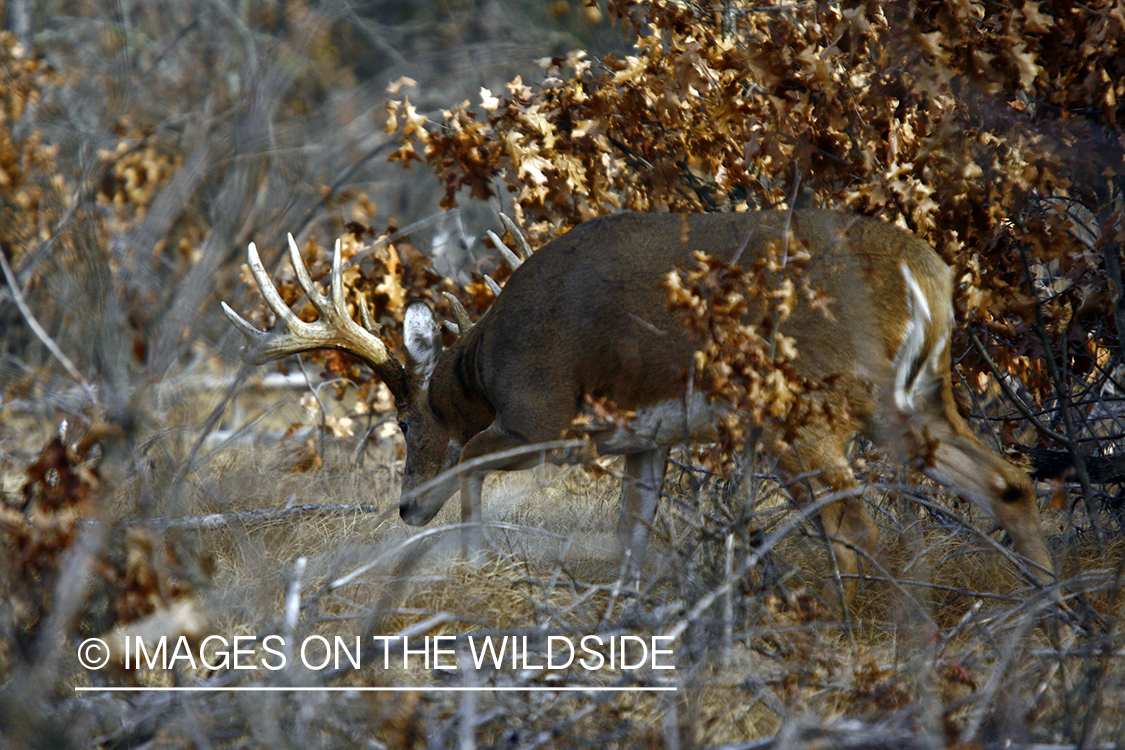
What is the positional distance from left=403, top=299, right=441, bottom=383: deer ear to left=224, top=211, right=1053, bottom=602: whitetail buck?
0.25 meters

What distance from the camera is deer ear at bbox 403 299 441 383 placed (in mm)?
5480

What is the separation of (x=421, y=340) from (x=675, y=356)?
5.61 feet

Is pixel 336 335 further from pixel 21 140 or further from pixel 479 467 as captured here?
pixel 21 140

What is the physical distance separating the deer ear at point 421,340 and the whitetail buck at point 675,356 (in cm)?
25

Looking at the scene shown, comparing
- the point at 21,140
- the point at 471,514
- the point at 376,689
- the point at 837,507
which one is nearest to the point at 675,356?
the point at 837,507

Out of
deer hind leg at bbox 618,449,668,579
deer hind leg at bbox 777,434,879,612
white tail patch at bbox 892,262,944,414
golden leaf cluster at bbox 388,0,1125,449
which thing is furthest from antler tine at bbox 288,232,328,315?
white tail patch at bbox 892,262,944,414

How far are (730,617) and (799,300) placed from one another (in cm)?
146

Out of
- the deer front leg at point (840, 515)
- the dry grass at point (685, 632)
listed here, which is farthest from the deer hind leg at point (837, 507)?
the dry grass at point (685, 632)

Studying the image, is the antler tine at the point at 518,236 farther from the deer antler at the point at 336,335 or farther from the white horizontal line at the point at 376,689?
the white horizontal line at the point at 376,689

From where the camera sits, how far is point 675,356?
14.0 ft

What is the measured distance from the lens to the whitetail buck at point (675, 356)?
4012 mm

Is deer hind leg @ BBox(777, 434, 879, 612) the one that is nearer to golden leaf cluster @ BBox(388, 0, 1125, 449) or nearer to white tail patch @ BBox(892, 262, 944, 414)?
white tail patch @ BBox(892, 262, 944, 414)

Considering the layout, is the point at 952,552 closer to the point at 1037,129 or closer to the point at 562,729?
the point at 1037,129

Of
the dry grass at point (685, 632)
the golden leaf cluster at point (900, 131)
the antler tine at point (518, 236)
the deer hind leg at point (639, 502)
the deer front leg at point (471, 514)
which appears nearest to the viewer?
the dry grass at point (685, 632)
